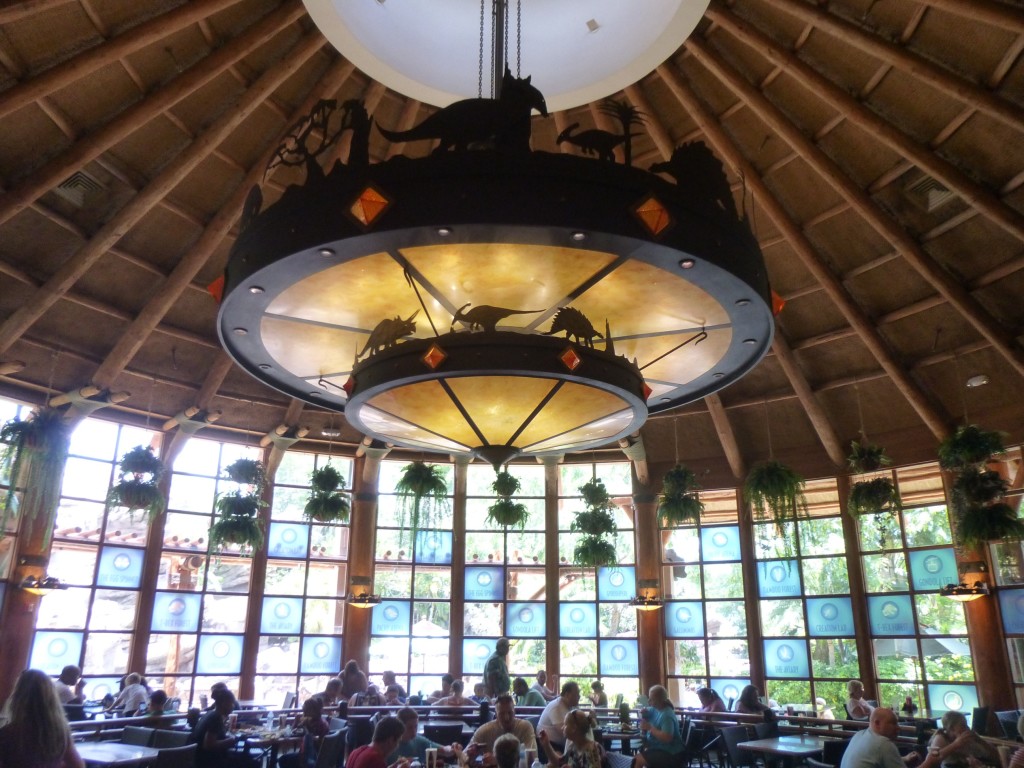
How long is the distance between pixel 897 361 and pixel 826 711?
17.8ft

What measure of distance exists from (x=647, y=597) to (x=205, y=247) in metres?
8.60

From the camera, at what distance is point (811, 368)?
501 inches

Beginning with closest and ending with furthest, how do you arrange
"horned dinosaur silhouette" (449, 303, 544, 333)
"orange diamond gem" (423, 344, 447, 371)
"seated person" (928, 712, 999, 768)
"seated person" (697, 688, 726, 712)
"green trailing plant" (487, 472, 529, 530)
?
"orange diamond gem" (423, 344, 447, 371) < "horned dinosaur silhouette" (449, 303, 544, 333) < "seated person" (928, 712, 999, 768) < "seated person" (697, 688, 726, 712) < "green trailing plant" (487, 472, 529, 530)

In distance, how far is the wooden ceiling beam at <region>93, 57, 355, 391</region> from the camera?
8680 millimetres

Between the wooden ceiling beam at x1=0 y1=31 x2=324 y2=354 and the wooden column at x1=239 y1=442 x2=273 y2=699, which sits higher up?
the wooden ceiling beam at x1=0 y1=31 x2=324 y2=354

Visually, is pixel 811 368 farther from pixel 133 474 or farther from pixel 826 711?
pixel 133 474

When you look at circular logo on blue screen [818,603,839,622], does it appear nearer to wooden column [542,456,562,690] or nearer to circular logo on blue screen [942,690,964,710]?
circular logo on blue screen [942,690,964,710]

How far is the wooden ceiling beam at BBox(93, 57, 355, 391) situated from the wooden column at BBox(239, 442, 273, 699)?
3.14m

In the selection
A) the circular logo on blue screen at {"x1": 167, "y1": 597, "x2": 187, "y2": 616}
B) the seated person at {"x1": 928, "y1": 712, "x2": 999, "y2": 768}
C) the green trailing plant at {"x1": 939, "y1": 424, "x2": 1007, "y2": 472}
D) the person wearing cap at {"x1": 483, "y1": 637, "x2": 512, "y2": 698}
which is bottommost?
the seated person at {"x1": 928, "y1": 712, "x2": 999, "y2": 768}

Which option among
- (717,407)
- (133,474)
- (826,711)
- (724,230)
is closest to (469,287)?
(724,230)

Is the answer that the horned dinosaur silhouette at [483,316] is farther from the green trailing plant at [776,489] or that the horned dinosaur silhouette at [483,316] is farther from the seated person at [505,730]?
the green trailing plant at [776,489]

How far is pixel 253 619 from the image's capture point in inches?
511

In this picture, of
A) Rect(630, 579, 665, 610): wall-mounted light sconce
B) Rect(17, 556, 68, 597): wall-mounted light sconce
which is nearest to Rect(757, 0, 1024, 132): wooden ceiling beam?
Rect(630, 579, 665, 610): wall-mounted light sconce

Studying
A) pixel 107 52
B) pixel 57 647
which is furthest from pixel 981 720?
pixel 57 647
